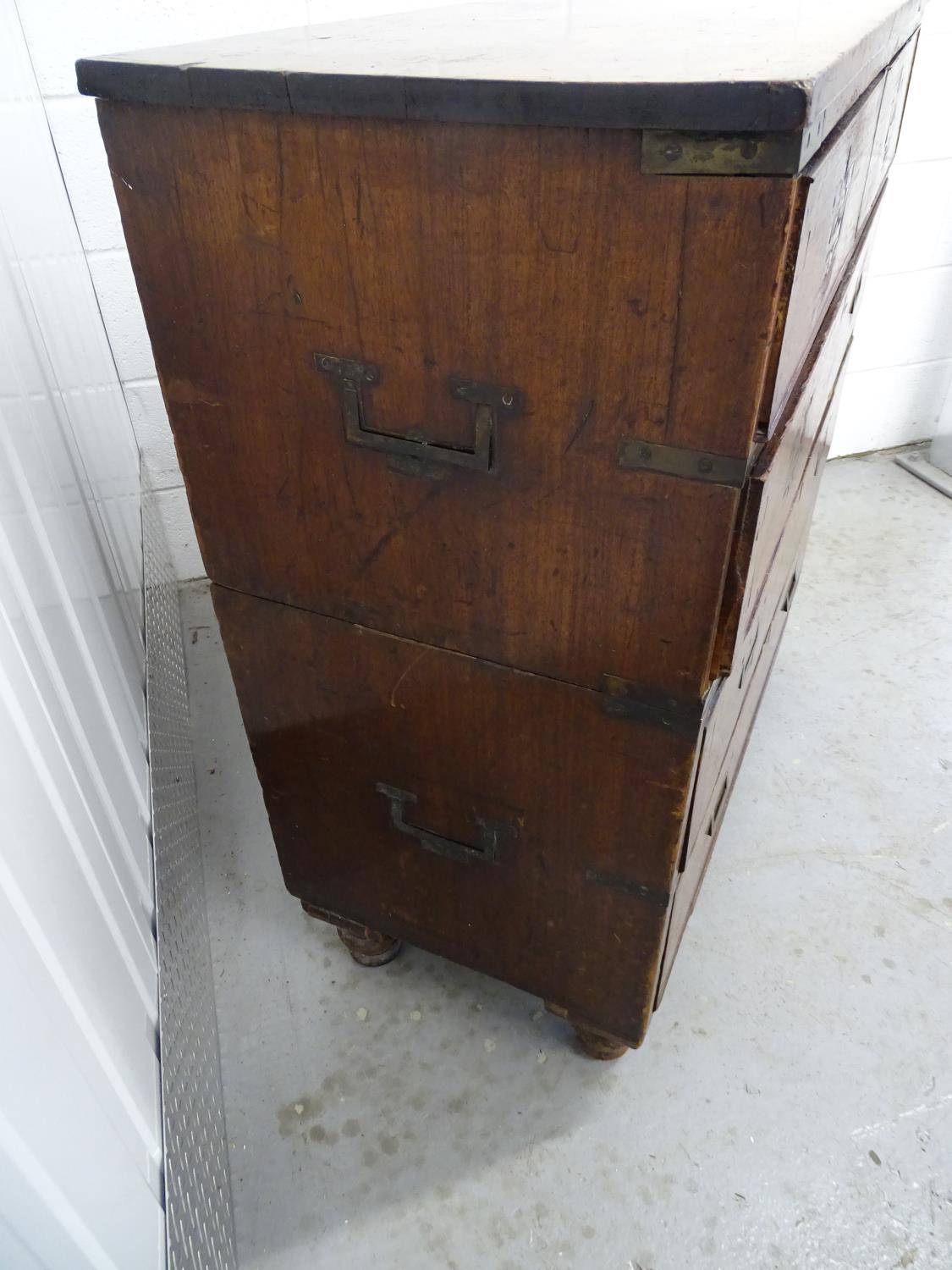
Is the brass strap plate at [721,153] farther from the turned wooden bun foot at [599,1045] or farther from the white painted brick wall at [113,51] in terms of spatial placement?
the white painted brick wall at [113,51]

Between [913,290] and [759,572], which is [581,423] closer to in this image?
[759,572]

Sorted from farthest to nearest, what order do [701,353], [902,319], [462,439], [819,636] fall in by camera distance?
1. [902,319]
2. [819,636]
3. [462,439]
4. [701,353]

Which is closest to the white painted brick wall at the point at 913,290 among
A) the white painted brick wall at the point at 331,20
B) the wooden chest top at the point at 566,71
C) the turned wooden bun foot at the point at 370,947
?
the white painted brick wall at the point at 331,20

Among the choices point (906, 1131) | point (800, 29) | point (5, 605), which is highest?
point (800, 29)

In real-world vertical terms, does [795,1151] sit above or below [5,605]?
below

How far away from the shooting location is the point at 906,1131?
3.27ft

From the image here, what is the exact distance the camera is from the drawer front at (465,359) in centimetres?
55

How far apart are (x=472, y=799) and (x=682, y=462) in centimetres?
42

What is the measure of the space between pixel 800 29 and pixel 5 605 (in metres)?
0.70

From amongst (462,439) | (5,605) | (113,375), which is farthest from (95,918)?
(113,375)

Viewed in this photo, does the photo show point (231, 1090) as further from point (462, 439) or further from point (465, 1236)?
point (462, 439)

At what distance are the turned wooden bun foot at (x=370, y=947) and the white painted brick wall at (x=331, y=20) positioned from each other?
37.9 inches

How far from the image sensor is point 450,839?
93cm

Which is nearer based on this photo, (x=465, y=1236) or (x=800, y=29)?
(x=800, y=29)
